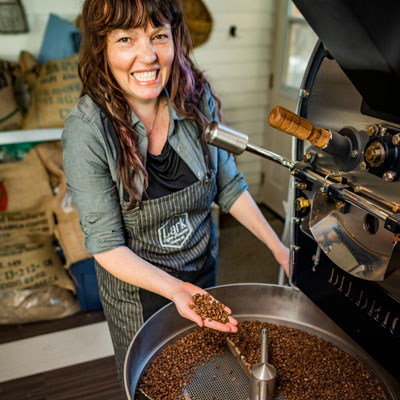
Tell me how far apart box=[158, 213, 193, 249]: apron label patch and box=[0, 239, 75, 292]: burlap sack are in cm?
143

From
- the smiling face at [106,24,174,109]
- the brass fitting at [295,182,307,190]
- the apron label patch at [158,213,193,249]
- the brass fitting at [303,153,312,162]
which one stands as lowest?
the apron label patch at [158,213,193,249]

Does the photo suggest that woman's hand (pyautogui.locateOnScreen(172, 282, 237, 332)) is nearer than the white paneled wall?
Yes

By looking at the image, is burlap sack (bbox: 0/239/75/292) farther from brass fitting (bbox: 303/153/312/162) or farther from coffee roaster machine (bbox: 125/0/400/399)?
brass fitting (bbox: 303/153/312/162)

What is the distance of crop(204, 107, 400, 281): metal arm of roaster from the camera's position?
0.70m

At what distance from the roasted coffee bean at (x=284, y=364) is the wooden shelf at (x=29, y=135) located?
1607mm

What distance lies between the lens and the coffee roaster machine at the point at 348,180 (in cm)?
59

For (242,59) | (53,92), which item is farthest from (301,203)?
(242,59)

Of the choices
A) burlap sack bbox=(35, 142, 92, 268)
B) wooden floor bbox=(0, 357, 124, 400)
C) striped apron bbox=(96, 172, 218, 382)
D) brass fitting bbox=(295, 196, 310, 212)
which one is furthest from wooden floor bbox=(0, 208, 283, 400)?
brass fitting bbox=(295, 196, 310, 212)

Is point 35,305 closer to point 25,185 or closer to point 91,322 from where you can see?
point 91,322

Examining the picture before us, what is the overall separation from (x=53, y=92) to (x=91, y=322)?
1317mm

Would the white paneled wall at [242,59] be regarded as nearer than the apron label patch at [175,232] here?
No

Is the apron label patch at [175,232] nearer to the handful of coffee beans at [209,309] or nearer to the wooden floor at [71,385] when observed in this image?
the handful of coffee beans at [209,309]

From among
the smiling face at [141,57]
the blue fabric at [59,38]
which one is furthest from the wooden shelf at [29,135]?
the smiling face at [141,57]

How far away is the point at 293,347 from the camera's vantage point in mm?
1036
